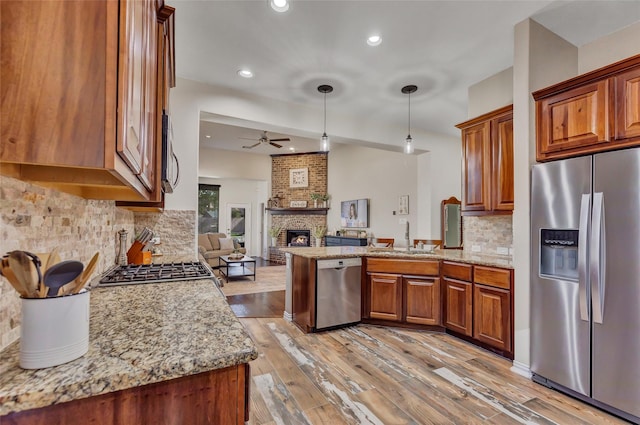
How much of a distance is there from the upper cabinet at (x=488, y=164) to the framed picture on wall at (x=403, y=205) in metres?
3.04

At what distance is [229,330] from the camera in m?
0.95

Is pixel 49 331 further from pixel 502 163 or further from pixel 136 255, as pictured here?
pixel 502 163

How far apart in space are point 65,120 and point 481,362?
3.15 metres

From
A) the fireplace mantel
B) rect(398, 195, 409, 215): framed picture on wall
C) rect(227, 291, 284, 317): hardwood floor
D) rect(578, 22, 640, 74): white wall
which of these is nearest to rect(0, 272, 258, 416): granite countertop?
rect(227, 291, 284, 317): hardwood floor

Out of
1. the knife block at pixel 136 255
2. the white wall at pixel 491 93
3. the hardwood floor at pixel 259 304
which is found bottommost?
the hardwood floor at pixel 259 304

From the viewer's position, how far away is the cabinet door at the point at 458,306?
294 centimetres

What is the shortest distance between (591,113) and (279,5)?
7.79ft

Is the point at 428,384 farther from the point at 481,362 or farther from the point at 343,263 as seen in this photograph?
the point at 343,263

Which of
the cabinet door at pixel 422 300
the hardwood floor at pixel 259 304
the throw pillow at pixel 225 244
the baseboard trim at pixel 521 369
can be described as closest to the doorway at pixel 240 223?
the throw pillow at pixel 225 244

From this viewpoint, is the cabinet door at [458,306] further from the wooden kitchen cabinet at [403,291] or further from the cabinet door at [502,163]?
the cabinet door at [502,163]

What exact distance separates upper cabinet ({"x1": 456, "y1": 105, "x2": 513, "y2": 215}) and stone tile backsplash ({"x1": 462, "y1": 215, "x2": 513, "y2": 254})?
1.21 ft

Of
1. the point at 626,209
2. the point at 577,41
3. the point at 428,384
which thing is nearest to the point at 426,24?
the point at 577,41

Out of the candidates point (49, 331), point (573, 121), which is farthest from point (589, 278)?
point (49, 331)

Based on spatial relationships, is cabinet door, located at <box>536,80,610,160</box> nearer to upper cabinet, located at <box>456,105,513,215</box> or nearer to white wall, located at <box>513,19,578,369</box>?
white wall, located at <box>513,19,578,369</box>
